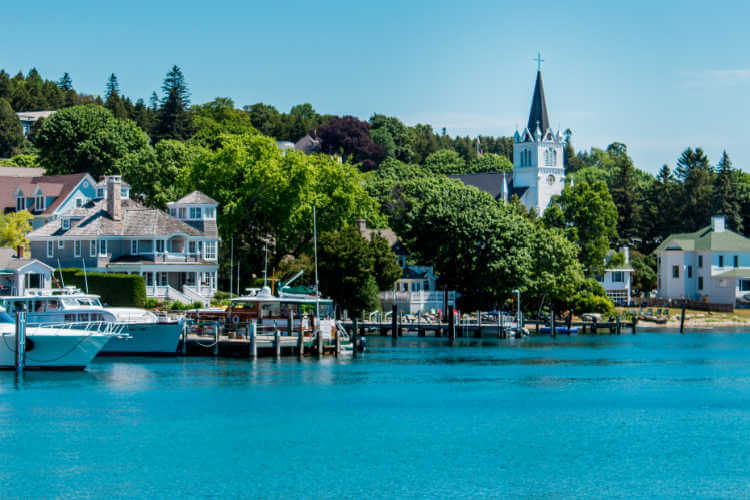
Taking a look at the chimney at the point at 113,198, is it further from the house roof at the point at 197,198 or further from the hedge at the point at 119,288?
the hedge at the point at 119,288

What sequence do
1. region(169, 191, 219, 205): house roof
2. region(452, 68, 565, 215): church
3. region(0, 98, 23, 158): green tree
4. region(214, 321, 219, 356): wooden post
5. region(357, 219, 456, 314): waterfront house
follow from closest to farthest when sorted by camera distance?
region(214, 321, 219, 356): wooden post, region(169, 191, 219, 205): house roof, region(357, 219, 456, 314): waterfront house, region(452, 68, 565, 215): church, region(0, 98, 23, 158): green tree

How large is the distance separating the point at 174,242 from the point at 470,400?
142ft

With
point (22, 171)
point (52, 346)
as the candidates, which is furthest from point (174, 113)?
point (52, 346)

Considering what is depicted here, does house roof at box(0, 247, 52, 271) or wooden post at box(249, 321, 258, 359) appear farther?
house roof at box(0, 247, 52, 271)

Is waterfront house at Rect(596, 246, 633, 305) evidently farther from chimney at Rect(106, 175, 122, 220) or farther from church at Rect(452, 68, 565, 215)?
chimney at Rect(106, 175, 122, 220)

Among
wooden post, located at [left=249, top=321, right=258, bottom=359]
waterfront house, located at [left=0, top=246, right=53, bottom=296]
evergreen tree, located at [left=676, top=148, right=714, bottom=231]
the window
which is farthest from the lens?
evergreen tree, located at [left=676, top=148, right=714, bottom=231]

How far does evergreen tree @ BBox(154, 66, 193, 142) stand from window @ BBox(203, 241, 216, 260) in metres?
70.9

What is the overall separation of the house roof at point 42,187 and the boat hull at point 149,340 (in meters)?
46.2

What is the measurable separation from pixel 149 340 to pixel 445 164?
411ft

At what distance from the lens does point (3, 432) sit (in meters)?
44.8

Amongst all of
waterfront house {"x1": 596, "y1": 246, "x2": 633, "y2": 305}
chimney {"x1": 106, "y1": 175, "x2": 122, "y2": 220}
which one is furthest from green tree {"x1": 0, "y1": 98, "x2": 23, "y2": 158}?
waterfront house {"x1": 596, "y1": 246, "x2": 633, "y2": 305}

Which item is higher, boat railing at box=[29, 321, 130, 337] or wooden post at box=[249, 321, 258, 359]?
boat railing at box=[29, 321, 130, 337]

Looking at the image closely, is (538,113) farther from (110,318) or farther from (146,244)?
(110,318)

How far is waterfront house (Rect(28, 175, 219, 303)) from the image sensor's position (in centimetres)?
9106
